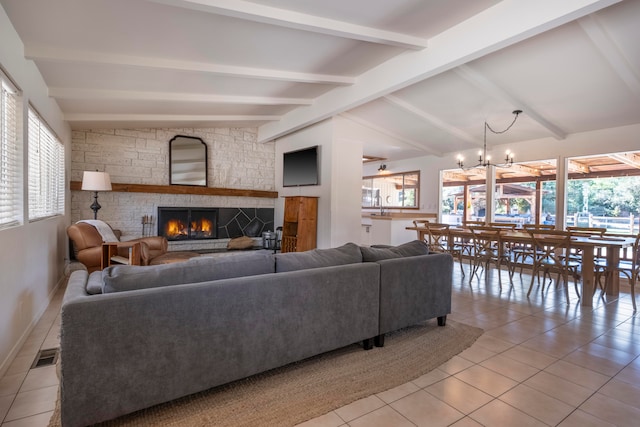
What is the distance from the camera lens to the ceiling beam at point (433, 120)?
5.41m

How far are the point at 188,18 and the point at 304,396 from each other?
299 cm

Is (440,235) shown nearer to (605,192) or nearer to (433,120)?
(433,120)

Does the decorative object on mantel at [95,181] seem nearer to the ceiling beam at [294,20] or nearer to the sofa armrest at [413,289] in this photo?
the ceiling beam at [294,20]

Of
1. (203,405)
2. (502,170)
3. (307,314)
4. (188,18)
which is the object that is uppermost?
(188,18)

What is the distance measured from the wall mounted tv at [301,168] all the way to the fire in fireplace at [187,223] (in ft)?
5.39

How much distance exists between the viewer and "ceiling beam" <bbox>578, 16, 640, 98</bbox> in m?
3.15

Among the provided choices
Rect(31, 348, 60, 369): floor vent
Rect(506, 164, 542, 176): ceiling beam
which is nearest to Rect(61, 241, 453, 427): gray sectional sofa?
Rect(31, 348, 60, 369): floor vent

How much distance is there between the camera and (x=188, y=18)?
273cm

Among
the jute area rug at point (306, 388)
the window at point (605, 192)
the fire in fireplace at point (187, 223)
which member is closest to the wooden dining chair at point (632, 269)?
the window at point (605, 192)

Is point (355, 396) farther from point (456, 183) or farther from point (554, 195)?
point (456, 183)

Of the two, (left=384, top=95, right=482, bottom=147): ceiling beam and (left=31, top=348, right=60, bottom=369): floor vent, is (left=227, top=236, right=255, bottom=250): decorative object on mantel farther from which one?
(left=31, top=348, right=60, bottom=369): floor vent

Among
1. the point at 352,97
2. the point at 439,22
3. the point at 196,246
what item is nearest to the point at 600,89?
the point at 439,22

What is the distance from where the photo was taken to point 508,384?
2143mm

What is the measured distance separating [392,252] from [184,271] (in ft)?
5.61
